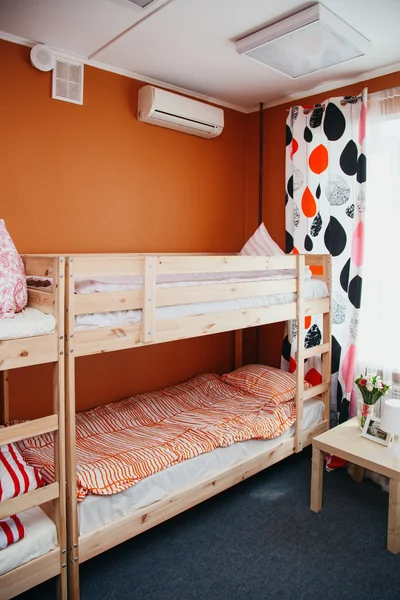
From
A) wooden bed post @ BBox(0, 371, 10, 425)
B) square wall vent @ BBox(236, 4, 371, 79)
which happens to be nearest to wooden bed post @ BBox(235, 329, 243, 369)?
wooden bed post @ BBox(0, 371, 10, 425)

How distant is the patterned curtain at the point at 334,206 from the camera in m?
3.08

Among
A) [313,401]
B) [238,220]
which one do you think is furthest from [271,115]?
[313,401]

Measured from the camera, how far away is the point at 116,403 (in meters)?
3.02

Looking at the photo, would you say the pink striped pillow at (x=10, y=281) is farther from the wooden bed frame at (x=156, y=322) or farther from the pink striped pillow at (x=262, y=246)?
the pink striped pillow at (x=262, y=246)

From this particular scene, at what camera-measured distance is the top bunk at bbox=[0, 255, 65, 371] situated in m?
1.65

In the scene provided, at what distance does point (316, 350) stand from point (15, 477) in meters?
2.00

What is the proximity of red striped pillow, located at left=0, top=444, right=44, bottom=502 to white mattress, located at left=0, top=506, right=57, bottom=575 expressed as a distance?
0.44ft

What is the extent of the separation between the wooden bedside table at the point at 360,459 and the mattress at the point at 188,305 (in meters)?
0.85

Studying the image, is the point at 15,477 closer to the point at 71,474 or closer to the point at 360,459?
the point at 71,474

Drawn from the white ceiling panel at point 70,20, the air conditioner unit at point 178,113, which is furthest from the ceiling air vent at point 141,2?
the air conditioner unit at point 178,113

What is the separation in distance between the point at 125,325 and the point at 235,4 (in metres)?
1.59

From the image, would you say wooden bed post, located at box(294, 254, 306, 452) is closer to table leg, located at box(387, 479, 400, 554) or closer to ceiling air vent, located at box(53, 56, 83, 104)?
table leg, located at box(387, 479, 400, 554)

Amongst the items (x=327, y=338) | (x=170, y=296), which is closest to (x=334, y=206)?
(x=327, y=338)

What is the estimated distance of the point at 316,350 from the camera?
121 inches
